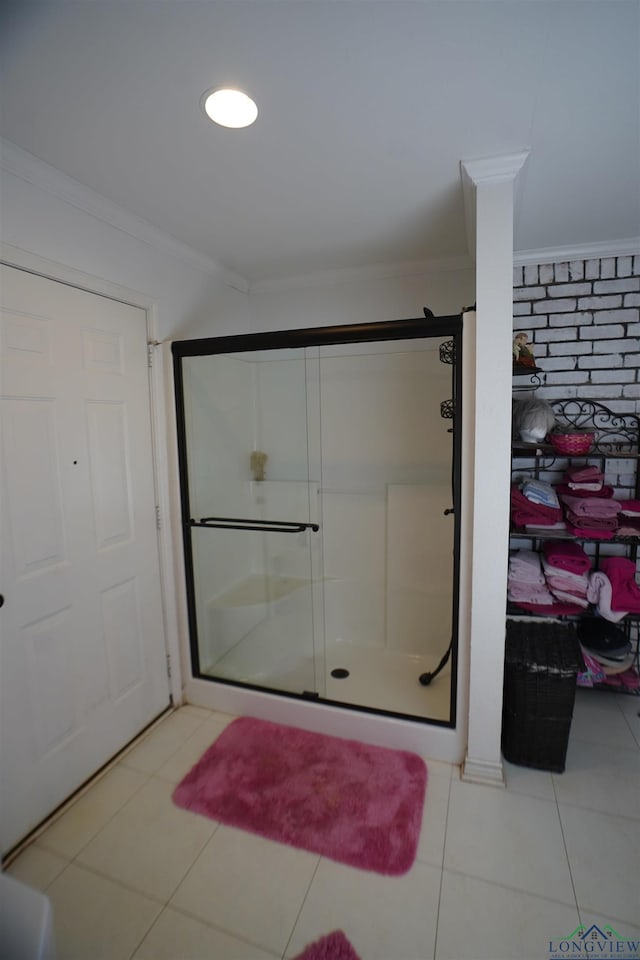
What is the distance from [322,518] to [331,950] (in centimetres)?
187

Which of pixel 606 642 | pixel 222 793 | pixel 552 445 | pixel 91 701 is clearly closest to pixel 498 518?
pixel 552 445

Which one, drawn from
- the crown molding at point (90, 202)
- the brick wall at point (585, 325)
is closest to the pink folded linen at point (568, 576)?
the brick wall at point (585, 325)

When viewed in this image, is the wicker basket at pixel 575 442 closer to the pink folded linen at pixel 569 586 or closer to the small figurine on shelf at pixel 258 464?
the pink folded linen at pixel 569 586

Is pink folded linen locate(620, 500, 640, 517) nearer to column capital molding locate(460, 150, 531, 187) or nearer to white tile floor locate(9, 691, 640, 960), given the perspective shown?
white tile floor locate(9, 691, 640, 960)

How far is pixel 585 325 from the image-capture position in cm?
237

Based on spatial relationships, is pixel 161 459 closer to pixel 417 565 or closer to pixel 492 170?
pixel 417 565

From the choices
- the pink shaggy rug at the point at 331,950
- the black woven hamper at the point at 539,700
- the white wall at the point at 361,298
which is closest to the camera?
the pink shaggy rug at the point at 331,950

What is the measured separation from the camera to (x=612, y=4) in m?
0.99

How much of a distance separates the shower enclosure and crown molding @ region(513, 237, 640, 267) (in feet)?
2.23

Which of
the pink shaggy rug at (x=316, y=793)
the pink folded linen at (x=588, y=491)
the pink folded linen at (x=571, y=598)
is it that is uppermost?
the pink folded linen at (x=588, y=491)

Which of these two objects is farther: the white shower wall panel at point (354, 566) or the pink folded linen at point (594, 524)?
the white shower wall panel at point (354, 566)

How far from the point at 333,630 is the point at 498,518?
1404 millimetres

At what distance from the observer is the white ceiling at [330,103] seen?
1.02m

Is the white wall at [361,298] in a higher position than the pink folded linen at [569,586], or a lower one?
higher
